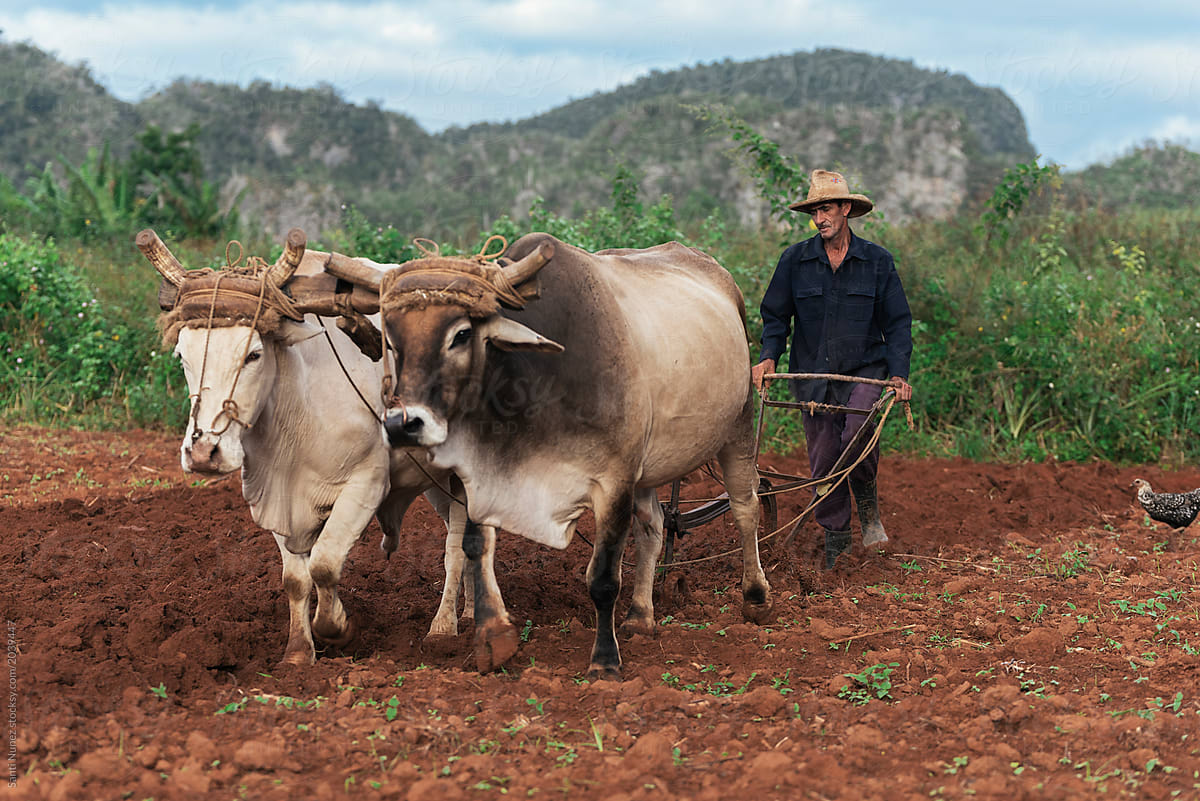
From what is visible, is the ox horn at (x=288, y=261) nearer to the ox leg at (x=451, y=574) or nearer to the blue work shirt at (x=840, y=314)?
the ox leg at (x=451, y=574)

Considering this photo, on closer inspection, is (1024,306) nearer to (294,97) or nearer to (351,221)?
(351,221)

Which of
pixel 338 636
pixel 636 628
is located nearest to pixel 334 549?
pixel 338 636

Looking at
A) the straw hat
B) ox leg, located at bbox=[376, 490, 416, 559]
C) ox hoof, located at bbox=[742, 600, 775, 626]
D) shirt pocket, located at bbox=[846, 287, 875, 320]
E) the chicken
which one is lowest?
ox hoof, located at bbox=[742, 600, 775, 626]

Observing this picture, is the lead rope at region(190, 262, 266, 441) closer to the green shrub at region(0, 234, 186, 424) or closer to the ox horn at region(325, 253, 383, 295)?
the ox horn at region(325, 253, 383, 295)

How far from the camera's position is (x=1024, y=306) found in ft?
32.2

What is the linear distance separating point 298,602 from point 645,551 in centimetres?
169

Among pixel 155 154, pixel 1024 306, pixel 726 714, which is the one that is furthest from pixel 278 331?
pixel 155 154

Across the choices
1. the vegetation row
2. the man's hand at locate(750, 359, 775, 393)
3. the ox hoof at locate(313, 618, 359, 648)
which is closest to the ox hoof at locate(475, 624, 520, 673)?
the ox hoof at locate(313, 618, 359, 648)

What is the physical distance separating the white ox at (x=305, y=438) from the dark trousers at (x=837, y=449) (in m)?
2.39

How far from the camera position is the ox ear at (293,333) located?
4273 mm

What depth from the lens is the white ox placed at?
13.6 feet

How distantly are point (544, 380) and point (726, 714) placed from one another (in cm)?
136

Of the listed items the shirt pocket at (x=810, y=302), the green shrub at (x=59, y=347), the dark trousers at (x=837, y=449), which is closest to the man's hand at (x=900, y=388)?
the dark trousers at (x=837, y=449)

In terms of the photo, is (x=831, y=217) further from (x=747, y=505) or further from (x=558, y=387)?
(x=558, y=387)
